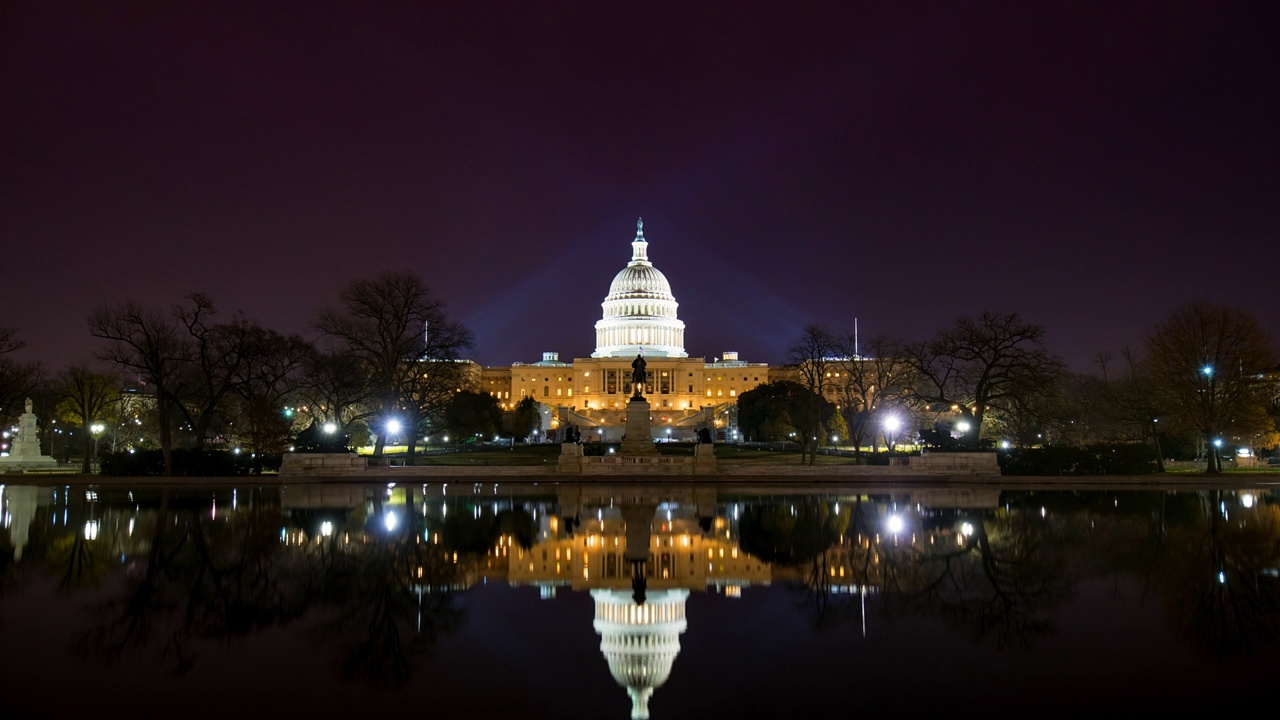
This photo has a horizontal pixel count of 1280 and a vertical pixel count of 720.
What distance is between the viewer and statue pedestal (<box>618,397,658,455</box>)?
48.4 m

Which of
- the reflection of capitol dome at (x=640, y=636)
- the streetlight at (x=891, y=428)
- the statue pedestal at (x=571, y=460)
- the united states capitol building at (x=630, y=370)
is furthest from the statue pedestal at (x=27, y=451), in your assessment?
the united states capitol building at (x=630, y=370)

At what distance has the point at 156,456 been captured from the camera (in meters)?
44.1

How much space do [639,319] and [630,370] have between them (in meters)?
9.61

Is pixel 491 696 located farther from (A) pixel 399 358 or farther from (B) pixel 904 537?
(A) pixel 399 358

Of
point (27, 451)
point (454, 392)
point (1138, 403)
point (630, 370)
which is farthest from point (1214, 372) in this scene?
point (630, 370)

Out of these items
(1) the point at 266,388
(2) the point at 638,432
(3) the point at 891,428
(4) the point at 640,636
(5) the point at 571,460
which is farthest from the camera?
(3) the point at 891,428

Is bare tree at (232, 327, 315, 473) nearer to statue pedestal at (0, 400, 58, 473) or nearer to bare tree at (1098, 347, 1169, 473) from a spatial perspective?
statue pedestal at (0, 400, 58, 473)

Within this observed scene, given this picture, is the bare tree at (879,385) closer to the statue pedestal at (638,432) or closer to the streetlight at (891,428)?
the streetlight at (891,428)

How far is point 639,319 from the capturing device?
152 metres

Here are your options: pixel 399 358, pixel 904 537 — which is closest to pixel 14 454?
pixel 399 358

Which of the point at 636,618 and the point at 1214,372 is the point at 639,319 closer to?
the point at 1214,372

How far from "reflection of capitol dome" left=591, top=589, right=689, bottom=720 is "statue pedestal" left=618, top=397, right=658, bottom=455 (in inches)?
1377

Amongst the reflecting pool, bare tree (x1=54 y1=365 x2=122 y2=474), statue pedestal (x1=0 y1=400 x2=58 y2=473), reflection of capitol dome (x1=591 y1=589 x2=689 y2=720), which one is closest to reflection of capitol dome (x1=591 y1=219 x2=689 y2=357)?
bare tree (x1=54 y1=365 x2=122 y2=474)

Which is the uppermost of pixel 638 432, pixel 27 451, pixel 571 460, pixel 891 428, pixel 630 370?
pixel 630 370
